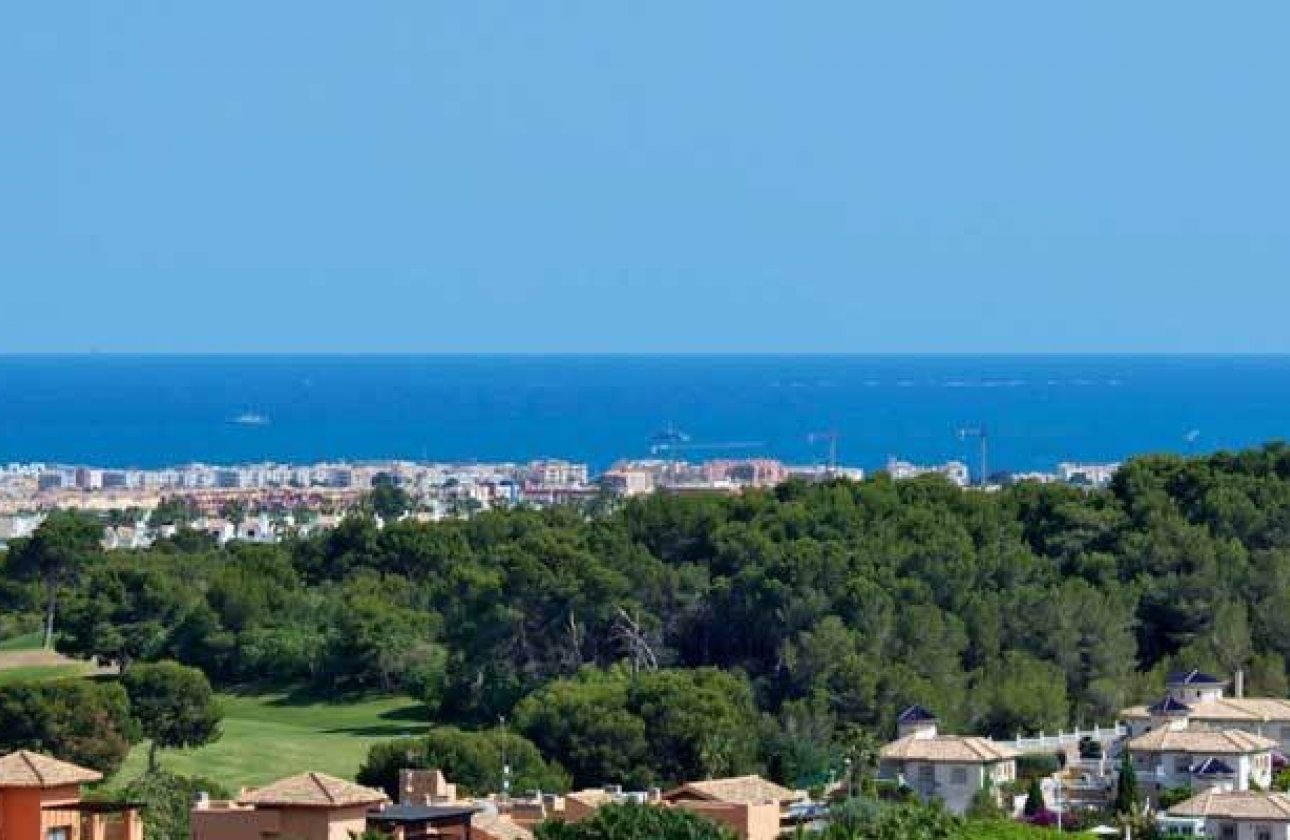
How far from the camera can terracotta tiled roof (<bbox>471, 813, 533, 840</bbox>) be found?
37.0 metres

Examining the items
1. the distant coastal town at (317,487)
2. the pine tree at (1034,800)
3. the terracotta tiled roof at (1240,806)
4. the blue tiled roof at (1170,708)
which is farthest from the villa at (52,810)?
the distant coastal town at (317,487)

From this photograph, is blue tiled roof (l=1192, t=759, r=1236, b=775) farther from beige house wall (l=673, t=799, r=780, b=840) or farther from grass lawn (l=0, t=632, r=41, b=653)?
grass lawn (l=0, t=632, r=41, b=653)

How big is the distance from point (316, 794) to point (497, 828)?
4323 mm

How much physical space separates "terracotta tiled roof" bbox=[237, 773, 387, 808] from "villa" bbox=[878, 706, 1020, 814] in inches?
615

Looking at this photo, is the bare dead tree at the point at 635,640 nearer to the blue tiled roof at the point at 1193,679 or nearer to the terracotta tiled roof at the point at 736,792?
the blue tiled roof at the point at 1193,679

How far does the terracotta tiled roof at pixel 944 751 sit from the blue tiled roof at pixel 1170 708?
3976 mm

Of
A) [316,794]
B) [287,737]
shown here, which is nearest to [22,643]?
[287,737]

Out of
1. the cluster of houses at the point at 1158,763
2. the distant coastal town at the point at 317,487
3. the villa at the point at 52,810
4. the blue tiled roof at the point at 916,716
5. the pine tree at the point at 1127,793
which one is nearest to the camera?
the villa at the point at 52,810

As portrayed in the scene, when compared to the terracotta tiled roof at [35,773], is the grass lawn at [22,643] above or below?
below

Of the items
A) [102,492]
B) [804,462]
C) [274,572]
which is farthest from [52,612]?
[804,462]

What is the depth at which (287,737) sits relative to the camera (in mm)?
61188

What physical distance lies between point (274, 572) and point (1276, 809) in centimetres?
3457

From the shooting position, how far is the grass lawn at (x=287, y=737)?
5544 centimetres

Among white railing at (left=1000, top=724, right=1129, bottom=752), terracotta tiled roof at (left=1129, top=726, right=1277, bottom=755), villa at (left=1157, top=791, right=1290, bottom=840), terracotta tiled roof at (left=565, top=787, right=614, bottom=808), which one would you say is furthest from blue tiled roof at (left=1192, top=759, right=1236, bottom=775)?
terracotta tiled roof at (left=565, top=787, right=614, bottom=808)
